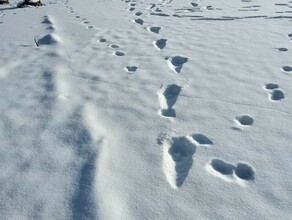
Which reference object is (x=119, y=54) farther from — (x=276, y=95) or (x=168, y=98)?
(x=276, y=95)

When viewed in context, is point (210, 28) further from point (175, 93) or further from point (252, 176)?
point (252, 176)

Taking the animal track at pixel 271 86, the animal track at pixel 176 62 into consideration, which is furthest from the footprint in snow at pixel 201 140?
the animal track at pixel 176 62

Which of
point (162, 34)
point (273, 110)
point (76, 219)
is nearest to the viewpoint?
point (76, 219)

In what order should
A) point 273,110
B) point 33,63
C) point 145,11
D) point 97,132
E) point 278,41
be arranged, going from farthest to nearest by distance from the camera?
1. point 145,11
2. point 278,41
3. point 33,63
4. point 273,110
5. point 97,132

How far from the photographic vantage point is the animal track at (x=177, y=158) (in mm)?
2369

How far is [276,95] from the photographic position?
3438 millimetres

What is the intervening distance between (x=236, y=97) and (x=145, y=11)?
463 cm

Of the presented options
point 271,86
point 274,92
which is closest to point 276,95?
point 274,92

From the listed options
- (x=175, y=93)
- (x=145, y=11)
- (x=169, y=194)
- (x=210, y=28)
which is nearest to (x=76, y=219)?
(x=169, y=194)

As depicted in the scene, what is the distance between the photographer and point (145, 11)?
24.8ft

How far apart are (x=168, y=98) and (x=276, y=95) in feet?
3.34

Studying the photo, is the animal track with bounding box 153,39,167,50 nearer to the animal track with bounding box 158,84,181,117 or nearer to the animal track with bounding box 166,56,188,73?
the animal track with bounding box 166,56,188,73

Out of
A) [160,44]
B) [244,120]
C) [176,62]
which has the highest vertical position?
[244,120]

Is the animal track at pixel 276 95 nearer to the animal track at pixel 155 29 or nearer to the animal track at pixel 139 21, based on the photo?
the animal track at pixel 155 29
